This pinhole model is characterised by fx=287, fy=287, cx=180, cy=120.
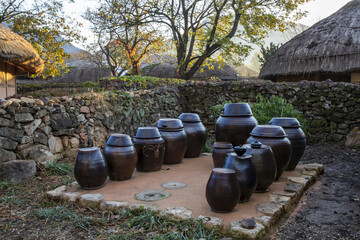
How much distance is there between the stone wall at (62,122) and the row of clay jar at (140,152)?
1.22 meters

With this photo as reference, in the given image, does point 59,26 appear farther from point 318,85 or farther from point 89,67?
point 89,67

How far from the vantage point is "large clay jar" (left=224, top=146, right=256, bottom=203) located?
269 centimetres

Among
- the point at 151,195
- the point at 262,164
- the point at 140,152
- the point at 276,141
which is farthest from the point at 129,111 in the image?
the point at 262,164

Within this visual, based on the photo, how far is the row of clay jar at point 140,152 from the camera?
3.17 m

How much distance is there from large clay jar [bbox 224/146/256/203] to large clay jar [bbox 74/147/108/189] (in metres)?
1.39

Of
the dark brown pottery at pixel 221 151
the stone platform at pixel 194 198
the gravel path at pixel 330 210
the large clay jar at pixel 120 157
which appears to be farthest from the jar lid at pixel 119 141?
the gravel path at pixel 330 210

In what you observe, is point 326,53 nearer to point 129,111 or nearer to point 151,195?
point 129,111

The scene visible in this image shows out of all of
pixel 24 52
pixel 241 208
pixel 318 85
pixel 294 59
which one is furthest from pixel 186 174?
pixel 294 59

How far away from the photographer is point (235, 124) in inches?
160

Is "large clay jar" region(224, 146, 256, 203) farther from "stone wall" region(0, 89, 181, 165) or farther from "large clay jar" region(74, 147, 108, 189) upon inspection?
"stone wall" region(0, 89, 181, 165)

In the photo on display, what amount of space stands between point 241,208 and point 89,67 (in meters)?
18.2

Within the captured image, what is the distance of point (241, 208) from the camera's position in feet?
8.71

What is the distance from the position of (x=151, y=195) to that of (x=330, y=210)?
184cm

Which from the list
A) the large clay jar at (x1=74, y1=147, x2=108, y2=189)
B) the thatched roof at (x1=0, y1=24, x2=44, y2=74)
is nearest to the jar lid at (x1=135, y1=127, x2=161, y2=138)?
the large clay jar at (x1=74, y1=147, x2=108, y2=189)
